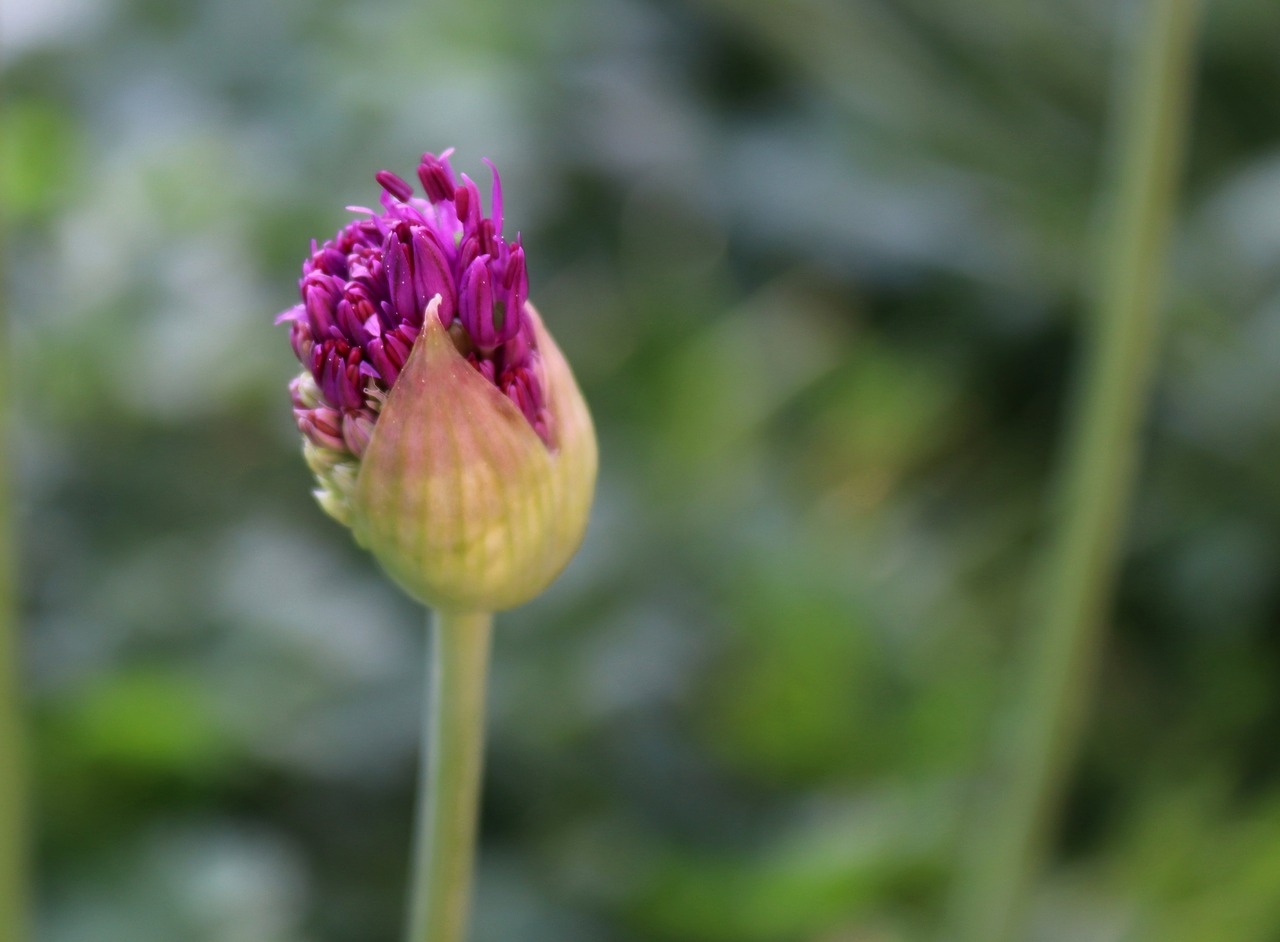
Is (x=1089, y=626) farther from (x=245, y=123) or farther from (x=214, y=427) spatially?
(x=245, y=123)

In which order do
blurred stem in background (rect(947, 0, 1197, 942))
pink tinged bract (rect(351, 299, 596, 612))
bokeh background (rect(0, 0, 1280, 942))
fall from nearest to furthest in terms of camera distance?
pink tinged bract (rect(351, 299, 596, 612))
blurred stem in background (rect(947, 0, 1197, 942))
bokeh background (rect(0, 0, 1280, 942))

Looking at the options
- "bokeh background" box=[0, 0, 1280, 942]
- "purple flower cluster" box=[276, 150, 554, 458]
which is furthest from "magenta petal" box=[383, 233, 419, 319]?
"bokeh background" box=[0, 0, 1280, 942]

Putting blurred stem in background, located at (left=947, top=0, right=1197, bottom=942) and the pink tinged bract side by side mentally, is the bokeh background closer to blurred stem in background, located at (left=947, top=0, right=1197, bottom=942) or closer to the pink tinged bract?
blurred stem in background, located at (left=947, top=0, right=1197, bottom=942)

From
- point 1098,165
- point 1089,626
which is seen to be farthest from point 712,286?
point 1089,626

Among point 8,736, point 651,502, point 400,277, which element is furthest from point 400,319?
point 651,502

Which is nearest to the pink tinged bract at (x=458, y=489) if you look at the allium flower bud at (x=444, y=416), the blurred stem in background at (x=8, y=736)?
the allium flower bud at (x=444, y=416)

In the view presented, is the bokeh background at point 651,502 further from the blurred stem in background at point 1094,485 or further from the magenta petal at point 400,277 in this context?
the magenta petal at point 400,277
